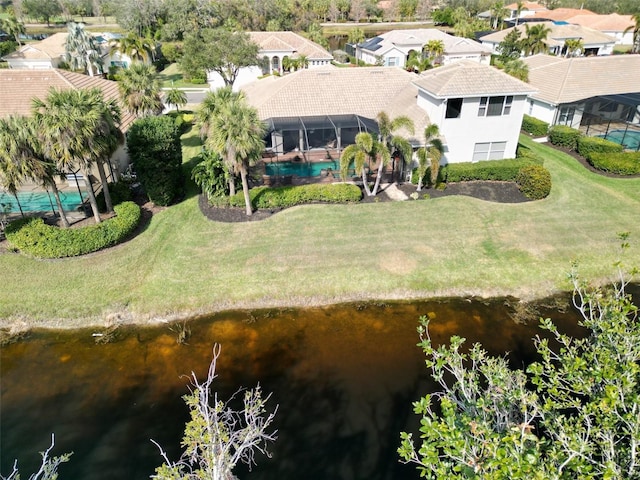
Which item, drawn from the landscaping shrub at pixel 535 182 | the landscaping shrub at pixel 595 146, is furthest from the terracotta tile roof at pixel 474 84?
the landscaping shrub at pixel 595 146

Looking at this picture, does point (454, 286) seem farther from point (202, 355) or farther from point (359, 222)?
point (202, 355)

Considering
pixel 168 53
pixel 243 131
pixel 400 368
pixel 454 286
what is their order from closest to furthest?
pixel 400 368, pixel 454 286, pixel 243 131, pixel 168 53

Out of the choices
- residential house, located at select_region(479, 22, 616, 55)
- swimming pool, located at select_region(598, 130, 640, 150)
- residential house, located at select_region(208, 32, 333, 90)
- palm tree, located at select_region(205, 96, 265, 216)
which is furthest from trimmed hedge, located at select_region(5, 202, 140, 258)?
residential house, located at select_region(479, 22, 616, 55)

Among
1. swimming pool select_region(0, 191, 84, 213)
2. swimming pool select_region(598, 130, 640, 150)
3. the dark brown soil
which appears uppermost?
swimming pool select_region(598, 130, 640, 150)

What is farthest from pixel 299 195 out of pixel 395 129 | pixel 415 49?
pixel 415 49

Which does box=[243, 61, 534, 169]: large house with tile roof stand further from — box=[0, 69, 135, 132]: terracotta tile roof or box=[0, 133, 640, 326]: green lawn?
box=[0, 69, 135, 132]: terracotta tile roof

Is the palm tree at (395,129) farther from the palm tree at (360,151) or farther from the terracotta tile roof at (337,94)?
the terracotta tile roof at (337,94)

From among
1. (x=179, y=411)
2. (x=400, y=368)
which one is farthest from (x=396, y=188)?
(x=179, y=411)

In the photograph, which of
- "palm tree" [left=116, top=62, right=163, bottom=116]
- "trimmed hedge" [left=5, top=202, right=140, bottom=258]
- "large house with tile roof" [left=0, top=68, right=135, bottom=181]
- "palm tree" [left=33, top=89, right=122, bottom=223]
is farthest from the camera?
"palm tree" [left=116, top=62, right=163, bottom=116]
